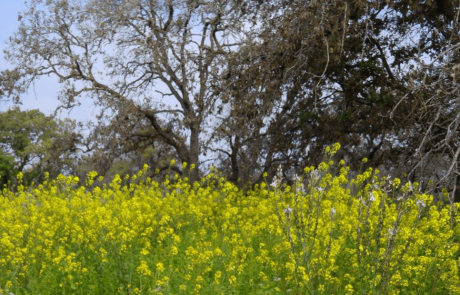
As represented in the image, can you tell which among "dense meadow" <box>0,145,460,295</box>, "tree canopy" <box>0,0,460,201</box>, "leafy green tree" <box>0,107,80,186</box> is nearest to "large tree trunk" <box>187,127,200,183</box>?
"tree canopy" <box>0,0,460,201</box>

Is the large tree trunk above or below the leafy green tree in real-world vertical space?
below

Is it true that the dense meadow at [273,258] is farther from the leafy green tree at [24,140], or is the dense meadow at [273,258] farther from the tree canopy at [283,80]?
the leafy green tree at [24,140]

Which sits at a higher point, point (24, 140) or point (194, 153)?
point (24, 140)

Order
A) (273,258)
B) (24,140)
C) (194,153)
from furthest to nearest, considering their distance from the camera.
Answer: (24,140)
(194,153)
(273,258)

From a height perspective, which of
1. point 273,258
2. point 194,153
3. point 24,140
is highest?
point 24,140

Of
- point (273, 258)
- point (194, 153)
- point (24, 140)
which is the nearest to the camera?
point (273, 258)

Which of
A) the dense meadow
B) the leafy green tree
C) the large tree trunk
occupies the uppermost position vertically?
the leafy green tree

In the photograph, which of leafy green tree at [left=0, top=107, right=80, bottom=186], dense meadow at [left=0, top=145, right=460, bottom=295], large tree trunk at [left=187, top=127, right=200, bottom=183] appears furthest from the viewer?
leafy green tree at [left=0, top=107, right=80, bottom=186]

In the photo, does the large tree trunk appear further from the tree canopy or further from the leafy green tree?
the leafy green tree

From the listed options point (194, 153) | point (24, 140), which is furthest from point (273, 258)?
point (24, 140)

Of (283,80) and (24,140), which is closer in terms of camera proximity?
(283,80)

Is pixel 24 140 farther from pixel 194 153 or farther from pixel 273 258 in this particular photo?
pixel 273 258

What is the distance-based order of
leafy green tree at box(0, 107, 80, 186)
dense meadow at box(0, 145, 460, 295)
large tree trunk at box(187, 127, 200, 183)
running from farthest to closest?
leafy green tree at box(0, 107, 80, 186) → large tree trunk at box(187, 127, 200, 183) → dense meadow at box(0, 145, 460, 295)

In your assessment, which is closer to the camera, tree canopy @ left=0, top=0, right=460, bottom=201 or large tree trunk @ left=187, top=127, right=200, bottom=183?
tree canopy @ left=0, top=0, right=460, bottom=201
